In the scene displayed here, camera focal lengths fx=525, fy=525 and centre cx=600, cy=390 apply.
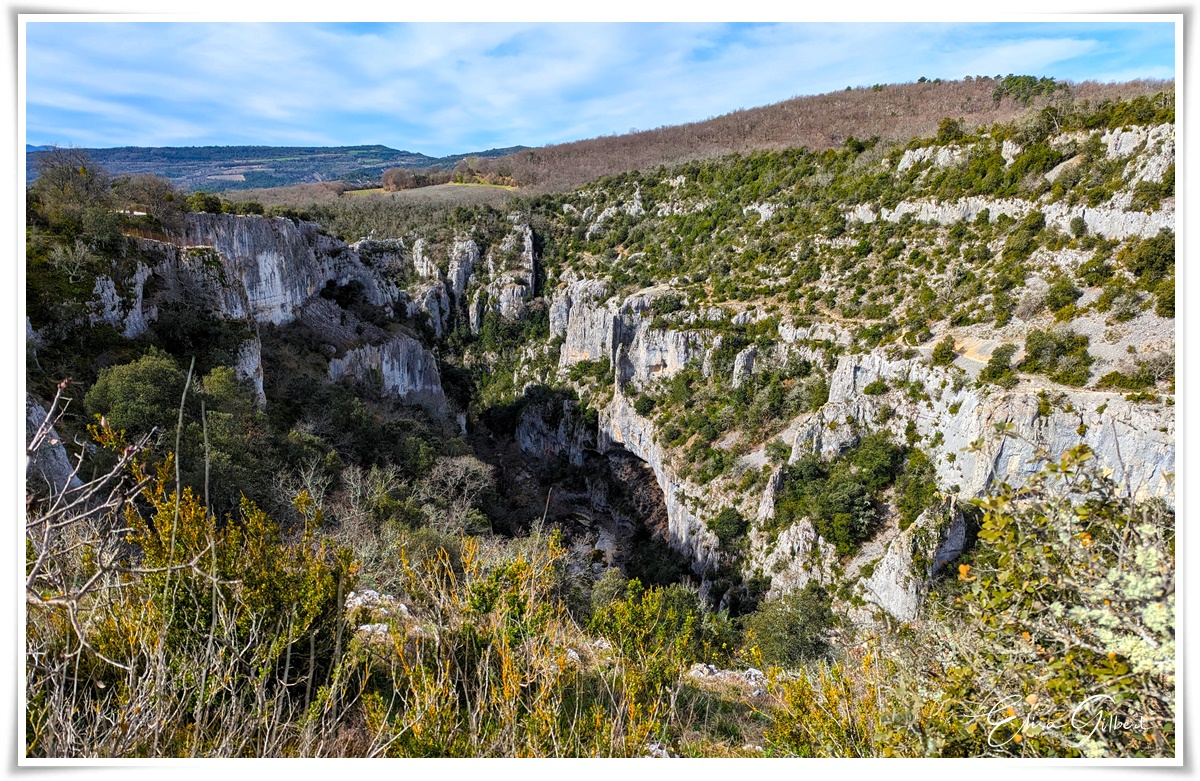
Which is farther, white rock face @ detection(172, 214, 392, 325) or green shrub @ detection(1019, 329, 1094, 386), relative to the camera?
white rock face @ detection(172, 214, 392, 325)

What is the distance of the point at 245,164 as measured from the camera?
4844cm

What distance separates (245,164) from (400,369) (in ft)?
102

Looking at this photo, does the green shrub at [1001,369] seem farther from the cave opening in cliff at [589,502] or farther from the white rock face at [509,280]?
the white rock face at [509,280]

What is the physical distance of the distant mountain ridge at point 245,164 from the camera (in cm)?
2478

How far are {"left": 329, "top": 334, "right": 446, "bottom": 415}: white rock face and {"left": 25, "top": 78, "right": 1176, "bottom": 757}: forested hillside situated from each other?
24cm

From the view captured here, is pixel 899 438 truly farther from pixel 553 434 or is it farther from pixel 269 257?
pixel 269 257

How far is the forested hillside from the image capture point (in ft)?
10.3

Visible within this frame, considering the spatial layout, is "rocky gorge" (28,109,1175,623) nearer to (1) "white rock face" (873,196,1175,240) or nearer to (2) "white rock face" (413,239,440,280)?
(1) "white rock face" (873,196,1175,240)

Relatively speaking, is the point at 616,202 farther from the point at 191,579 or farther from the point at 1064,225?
the point at 191,579

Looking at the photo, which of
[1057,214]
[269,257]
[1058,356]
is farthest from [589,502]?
[1057,214]

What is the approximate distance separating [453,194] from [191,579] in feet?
238

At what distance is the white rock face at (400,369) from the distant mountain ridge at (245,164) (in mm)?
12431

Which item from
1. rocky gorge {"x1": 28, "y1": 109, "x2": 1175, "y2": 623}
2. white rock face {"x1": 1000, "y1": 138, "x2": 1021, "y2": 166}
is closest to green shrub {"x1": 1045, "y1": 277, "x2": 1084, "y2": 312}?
rocky gorge {"x1": 28, "y1": 109, "x2": 1175, "y2": 623}
